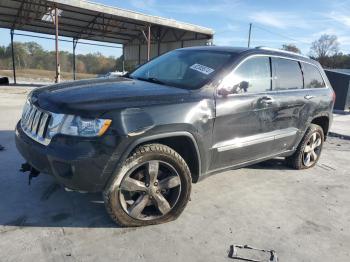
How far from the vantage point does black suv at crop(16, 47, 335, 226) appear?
282 cm

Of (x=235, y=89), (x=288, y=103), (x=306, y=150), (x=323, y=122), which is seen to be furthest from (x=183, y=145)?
(x=323, y=122)

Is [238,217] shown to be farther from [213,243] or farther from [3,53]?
[3,53]

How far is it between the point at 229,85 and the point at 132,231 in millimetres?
1811

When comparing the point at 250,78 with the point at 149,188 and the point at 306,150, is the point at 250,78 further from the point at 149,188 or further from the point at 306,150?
the point at 306,150

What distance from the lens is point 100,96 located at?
3016mm

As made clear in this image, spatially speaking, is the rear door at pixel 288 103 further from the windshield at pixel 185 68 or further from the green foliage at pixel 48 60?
the green foliage at pixel 48 60

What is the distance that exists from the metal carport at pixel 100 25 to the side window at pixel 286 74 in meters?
13.6

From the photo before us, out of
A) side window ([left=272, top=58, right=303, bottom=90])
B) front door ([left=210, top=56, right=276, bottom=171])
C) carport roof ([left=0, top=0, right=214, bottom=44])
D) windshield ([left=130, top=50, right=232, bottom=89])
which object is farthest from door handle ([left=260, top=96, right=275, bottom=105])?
carport roof ([left=0, top=0, right=214, bottom=44])

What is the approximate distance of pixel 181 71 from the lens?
→ 4.00m

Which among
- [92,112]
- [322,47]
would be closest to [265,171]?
[92,112]

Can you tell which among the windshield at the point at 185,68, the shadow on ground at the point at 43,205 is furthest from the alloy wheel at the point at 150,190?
the windshield at the point at 185,68

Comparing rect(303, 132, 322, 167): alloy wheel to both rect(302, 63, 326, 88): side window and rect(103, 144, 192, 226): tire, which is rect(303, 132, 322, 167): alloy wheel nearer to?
rect(302, 63, 326, 88): side window

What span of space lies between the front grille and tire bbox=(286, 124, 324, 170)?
144 inches

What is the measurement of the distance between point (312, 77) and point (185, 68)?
226 cm
